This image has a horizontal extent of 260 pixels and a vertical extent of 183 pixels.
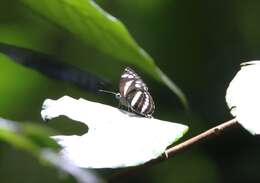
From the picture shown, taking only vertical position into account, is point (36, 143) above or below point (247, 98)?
below

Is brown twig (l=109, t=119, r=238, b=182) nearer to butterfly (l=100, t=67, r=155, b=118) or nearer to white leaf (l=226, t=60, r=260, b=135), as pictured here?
white leaf (l=226, t=60, r=260, b=135)

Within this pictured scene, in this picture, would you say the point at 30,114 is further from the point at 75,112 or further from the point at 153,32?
the point at 75,112

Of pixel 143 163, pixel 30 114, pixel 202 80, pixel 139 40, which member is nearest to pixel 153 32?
pixel 139 40

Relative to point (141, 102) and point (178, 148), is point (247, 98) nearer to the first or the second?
point (178, 148)

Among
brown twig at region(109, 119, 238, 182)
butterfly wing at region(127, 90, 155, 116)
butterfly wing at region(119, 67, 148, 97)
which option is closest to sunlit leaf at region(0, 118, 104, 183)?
brown twig at region(109, 119, 238, 182)

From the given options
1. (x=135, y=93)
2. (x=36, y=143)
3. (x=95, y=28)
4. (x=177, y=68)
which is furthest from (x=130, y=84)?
(x=177, y=68)

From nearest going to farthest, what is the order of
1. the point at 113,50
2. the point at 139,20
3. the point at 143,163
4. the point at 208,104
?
the point at 143,163 → the point at 113,50 → the point at 208,104 → the point at 139,20

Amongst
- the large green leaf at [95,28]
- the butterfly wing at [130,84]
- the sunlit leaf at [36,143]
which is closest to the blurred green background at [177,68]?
the butterfly wing at [130,84]
